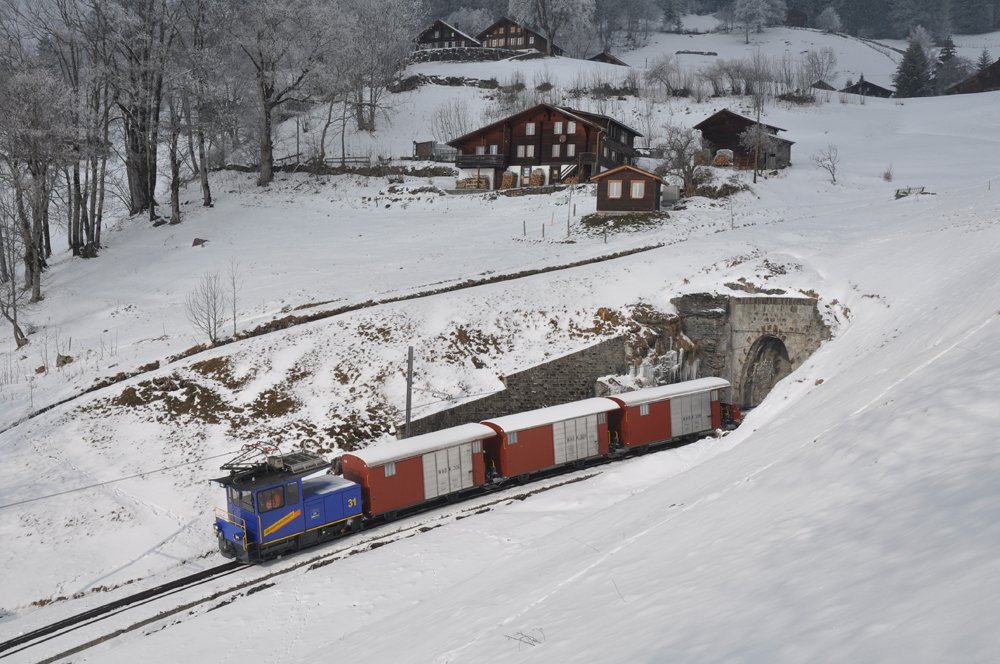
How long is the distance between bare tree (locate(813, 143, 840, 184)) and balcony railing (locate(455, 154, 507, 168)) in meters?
28.9

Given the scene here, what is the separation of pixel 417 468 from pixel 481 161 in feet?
143

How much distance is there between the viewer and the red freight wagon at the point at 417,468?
75.7 feet

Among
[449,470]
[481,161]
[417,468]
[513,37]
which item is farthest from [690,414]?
[513,37]

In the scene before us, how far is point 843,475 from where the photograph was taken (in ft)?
35.3

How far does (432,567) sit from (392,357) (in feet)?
45.3

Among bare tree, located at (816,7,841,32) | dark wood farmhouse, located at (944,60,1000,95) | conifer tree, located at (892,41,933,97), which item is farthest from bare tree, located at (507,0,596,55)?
bare tree, located at (816,7,841,32)

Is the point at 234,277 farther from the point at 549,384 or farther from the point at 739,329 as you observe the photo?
the point at 739,329

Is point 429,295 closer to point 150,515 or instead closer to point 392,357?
point 392,357

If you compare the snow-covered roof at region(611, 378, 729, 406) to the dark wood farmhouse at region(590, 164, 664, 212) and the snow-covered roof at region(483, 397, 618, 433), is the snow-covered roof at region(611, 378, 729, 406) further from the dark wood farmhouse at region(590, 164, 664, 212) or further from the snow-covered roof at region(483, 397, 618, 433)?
the dark wood farmhouse at region(590, 164, 664, 212)

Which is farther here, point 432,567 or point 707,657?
point 432,567

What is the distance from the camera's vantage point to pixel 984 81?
92000 mm

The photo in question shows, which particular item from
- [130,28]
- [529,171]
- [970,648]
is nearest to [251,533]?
[970,648]

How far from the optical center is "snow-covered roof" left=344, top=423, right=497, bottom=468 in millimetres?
23156

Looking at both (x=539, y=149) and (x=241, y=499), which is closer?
(x=241, y=499)
